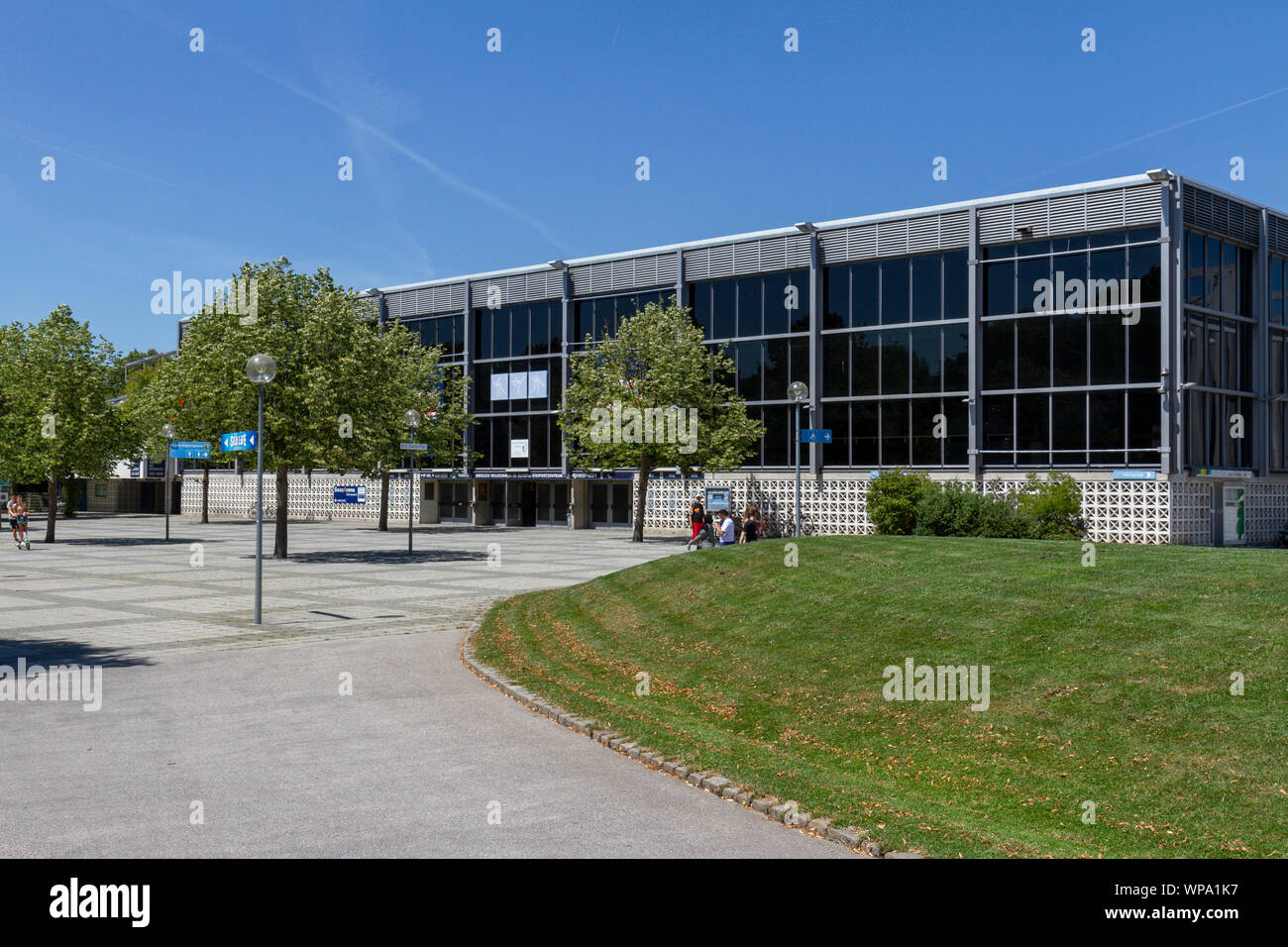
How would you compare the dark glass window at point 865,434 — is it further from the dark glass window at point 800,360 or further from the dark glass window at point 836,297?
the dark glass window at point 836,297

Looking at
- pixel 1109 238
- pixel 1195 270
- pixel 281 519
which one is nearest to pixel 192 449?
pixel 281 519

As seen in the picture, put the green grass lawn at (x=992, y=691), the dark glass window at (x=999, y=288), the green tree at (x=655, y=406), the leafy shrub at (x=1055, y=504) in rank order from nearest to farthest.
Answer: the green grass lawn at (x=992, y=691)
the leafy shrub at (x=1055, y=504)
the dark glass window at (x=999, y=288)
the green tree at (x=655, y=406)

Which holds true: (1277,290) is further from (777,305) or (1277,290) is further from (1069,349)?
(777,305)

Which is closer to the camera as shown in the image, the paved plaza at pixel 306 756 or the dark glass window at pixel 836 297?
the paved plaza at pixel 306 756

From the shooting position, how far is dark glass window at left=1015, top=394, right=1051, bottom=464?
1610 inches

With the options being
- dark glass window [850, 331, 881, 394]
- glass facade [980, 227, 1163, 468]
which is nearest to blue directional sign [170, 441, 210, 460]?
dark glass window [850, 331, 881, 394]

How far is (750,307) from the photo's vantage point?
164 ft

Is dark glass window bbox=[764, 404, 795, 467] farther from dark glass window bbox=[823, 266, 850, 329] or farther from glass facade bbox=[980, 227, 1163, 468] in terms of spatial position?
glass facade bbox=[980, 227, 1163, 468]

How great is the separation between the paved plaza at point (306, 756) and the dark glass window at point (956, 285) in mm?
29925

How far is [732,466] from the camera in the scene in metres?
45.2

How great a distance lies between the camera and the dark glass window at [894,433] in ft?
146

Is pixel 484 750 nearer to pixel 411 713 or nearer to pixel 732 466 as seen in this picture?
pixel 411 713

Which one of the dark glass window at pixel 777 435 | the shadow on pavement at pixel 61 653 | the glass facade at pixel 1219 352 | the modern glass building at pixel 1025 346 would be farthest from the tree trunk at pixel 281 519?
the glass facade at pixel 1219 352

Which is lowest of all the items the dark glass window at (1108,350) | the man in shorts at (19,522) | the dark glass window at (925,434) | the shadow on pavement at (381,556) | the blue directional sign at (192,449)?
the shadow on pavement at (381,556)
